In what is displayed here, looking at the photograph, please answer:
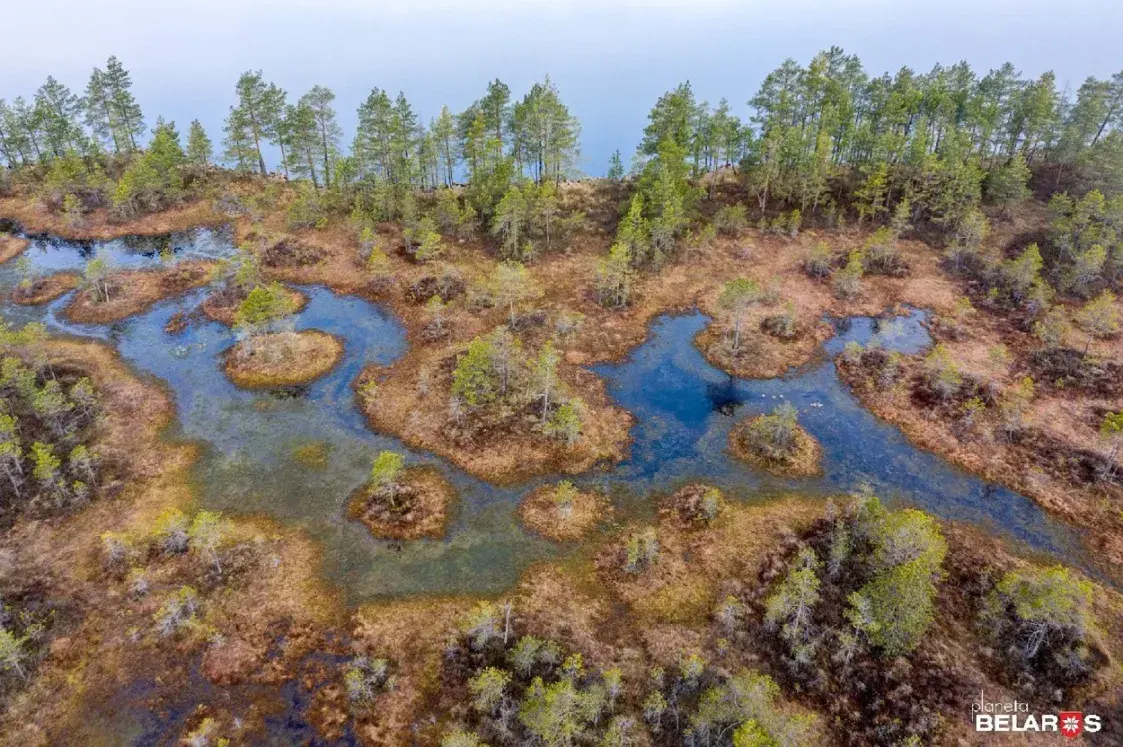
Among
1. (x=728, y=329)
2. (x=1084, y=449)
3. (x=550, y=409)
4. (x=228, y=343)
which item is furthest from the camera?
(x=728, y=329)

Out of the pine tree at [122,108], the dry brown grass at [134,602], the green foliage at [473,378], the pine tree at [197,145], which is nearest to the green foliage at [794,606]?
the dry brown grass at [134,602]

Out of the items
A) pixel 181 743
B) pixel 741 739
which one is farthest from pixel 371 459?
pixel 741 739

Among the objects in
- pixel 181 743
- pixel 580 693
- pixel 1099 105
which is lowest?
pixel 181 743

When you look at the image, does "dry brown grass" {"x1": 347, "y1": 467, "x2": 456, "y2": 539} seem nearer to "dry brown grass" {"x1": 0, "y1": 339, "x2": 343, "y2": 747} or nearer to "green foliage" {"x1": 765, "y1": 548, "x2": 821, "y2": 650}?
"dry brown grass" {"x1": 0, "y1": 339, "x2": 343, "y2": 747}

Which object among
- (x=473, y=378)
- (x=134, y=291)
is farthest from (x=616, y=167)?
(x=134, y=291)

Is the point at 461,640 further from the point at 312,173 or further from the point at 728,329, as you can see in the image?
the point at 312,173

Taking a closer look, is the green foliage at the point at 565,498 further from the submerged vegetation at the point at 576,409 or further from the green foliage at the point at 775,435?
the green foliage at the point at 775,435
